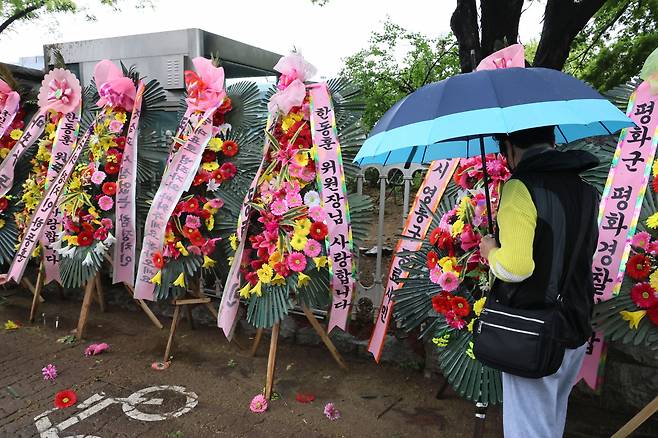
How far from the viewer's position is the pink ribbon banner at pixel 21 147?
4582 millimetres

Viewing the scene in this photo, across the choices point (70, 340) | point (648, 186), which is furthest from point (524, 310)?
point (70, 340)

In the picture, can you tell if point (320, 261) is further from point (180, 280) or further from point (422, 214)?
point (180, 280)

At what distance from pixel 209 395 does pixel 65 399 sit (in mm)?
944

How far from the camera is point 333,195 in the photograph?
312 cm

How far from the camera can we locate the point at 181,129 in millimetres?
3709

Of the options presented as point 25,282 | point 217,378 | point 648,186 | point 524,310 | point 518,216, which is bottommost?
point 217,378

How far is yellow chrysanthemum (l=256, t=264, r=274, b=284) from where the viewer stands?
3084 millimetres

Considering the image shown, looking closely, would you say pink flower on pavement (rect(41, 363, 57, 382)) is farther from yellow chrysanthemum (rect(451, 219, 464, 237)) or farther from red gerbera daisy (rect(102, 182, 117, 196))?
yellow chrysanthemum (rect(451, 219, 464, 237))

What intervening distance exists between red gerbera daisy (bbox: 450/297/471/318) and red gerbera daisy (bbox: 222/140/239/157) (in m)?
2.00

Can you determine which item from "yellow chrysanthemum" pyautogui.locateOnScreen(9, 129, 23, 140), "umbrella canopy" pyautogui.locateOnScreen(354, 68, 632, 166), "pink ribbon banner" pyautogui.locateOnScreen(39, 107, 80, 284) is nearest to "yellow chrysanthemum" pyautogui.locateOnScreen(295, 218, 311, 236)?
"umbrella canopy" pyautogui.locateOnScreen(354, 68, 632, 166)

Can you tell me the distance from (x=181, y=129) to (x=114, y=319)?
2.24 metres

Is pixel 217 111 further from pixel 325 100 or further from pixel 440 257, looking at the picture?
pixel 440 257

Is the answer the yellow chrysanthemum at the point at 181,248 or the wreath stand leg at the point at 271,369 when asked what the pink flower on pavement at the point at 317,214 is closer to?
the wreath stand leg at the point at 271,369

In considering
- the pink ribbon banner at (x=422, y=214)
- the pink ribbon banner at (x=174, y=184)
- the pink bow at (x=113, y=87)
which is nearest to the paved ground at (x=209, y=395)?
the pink ribbon banner at (x=422, y=214)
